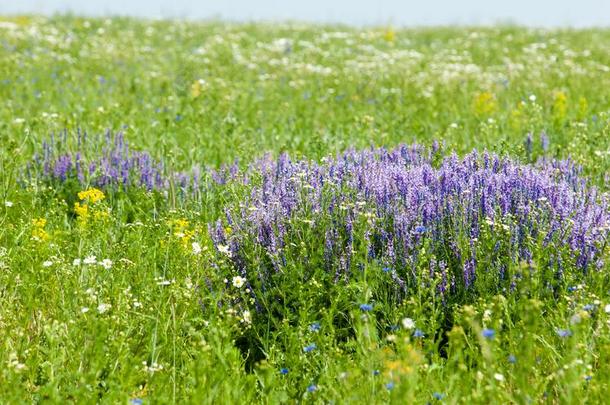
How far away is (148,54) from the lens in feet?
44.2

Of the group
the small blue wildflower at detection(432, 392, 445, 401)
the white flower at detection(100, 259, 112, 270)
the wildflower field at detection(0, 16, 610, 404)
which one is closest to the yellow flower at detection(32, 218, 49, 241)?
the wildflower field at detection(0, 16, 610, 404)

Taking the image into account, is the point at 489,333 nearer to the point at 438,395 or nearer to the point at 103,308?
Answer: the point at 438,395

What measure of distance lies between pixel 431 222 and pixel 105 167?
9.00ft

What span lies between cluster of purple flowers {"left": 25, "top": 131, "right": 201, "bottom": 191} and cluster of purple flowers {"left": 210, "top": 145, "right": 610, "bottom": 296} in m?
1.45

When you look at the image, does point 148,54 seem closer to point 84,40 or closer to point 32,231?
point 84,40

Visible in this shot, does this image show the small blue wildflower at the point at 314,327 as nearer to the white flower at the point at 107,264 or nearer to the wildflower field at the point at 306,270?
the wildflower field at the point at 306,270

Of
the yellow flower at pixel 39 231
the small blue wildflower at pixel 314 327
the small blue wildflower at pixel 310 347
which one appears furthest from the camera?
the yellow flower at pixel 39 231

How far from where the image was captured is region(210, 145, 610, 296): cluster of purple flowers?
379cm

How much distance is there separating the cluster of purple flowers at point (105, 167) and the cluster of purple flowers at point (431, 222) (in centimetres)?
145

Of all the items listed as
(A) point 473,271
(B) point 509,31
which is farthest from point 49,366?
(B) point 509,31

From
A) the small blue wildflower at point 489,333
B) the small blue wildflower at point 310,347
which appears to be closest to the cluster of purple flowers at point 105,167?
the small blue wildflower at point 310,347

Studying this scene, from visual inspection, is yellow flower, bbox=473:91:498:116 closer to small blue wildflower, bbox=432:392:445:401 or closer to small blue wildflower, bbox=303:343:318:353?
small blue wildflower, bbox=303:343:318:353

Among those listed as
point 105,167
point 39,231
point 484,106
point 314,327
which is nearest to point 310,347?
point 314,327

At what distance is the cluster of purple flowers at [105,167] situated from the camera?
18.4ft
